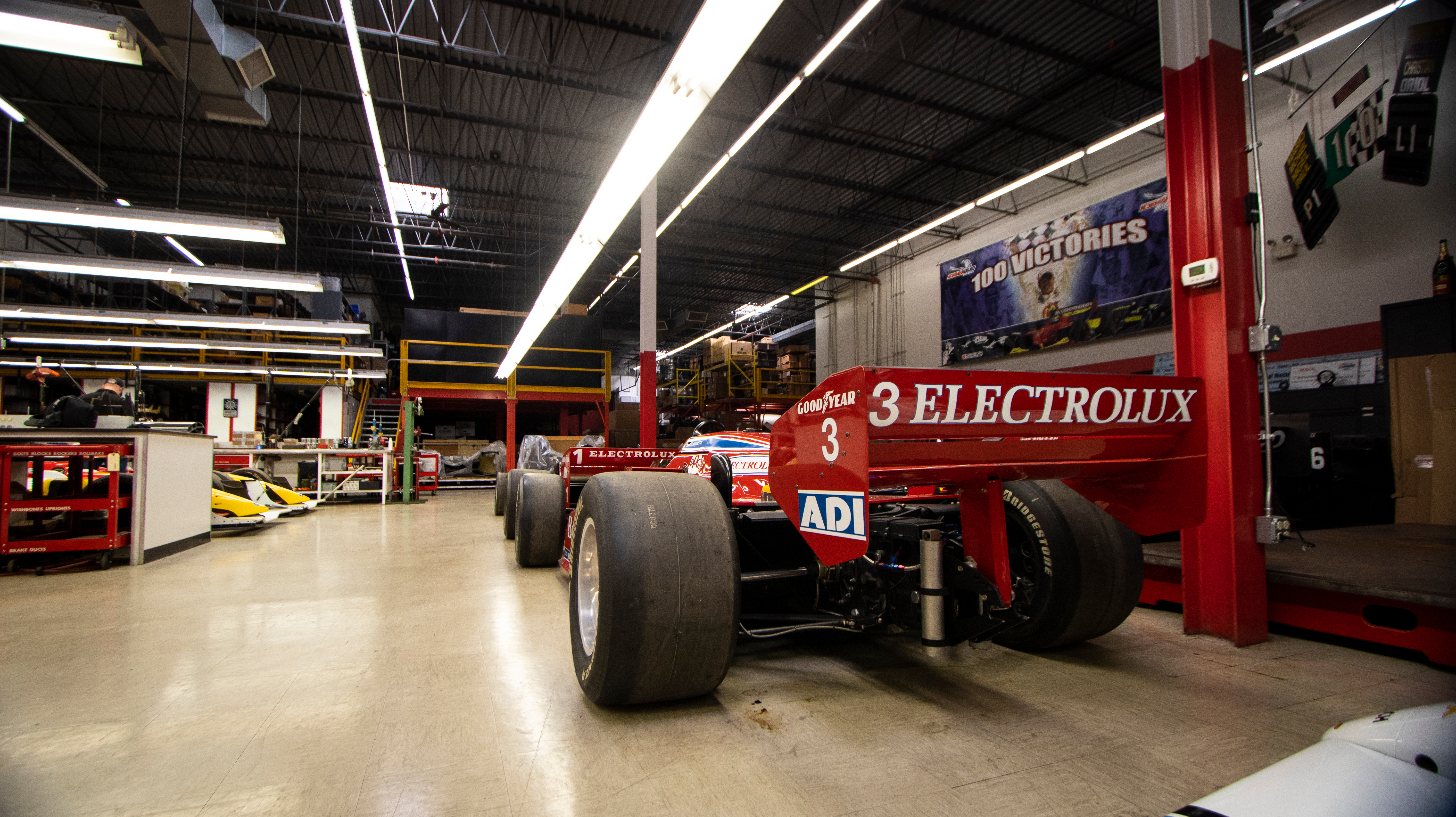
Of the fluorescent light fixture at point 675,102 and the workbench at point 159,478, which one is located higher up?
the fluorescent light fixture at point 675,102

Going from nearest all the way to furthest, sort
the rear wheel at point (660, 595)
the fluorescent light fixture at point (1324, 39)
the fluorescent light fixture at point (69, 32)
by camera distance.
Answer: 1. the rear wheel at point (660, 595)
2. the fluorescent light fixture at point (69, 32)
3. the fluorescent light fixture at point (1324, 39)

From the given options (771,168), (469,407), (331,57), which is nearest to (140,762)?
(331,57)

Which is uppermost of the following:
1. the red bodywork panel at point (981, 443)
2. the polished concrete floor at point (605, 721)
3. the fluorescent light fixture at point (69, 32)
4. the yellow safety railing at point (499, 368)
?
the fluorescent light fixture at point (69, 32)

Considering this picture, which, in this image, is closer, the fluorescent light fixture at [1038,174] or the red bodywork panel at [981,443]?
the red bodywork panel at [981,443]

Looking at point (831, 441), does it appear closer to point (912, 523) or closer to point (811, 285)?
point (912, 523)

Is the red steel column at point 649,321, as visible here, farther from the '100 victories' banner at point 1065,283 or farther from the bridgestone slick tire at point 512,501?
the '100 victories' banner at point 1065,283

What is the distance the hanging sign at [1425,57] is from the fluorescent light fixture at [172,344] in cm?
1689

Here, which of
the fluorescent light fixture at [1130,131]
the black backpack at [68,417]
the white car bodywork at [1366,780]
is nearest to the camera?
the white car bodywork at [1366,780]

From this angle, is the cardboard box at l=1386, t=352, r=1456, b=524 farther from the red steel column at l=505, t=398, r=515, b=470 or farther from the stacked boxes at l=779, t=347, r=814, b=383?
the stacked boxes at l=779, t=347, r=814, b=383

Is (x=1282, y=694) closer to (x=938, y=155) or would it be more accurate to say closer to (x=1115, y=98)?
(x=1115, y=98)

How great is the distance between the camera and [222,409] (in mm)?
16531

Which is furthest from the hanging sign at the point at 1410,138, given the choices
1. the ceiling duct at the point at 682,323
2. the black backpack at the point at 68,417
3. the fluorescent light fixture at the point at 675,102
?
the ceiling duct at the point at 682,323

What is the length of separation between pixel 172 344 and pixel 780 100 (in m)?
14.5

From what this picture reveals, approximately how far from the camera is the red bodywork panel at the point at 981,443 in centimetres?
167
